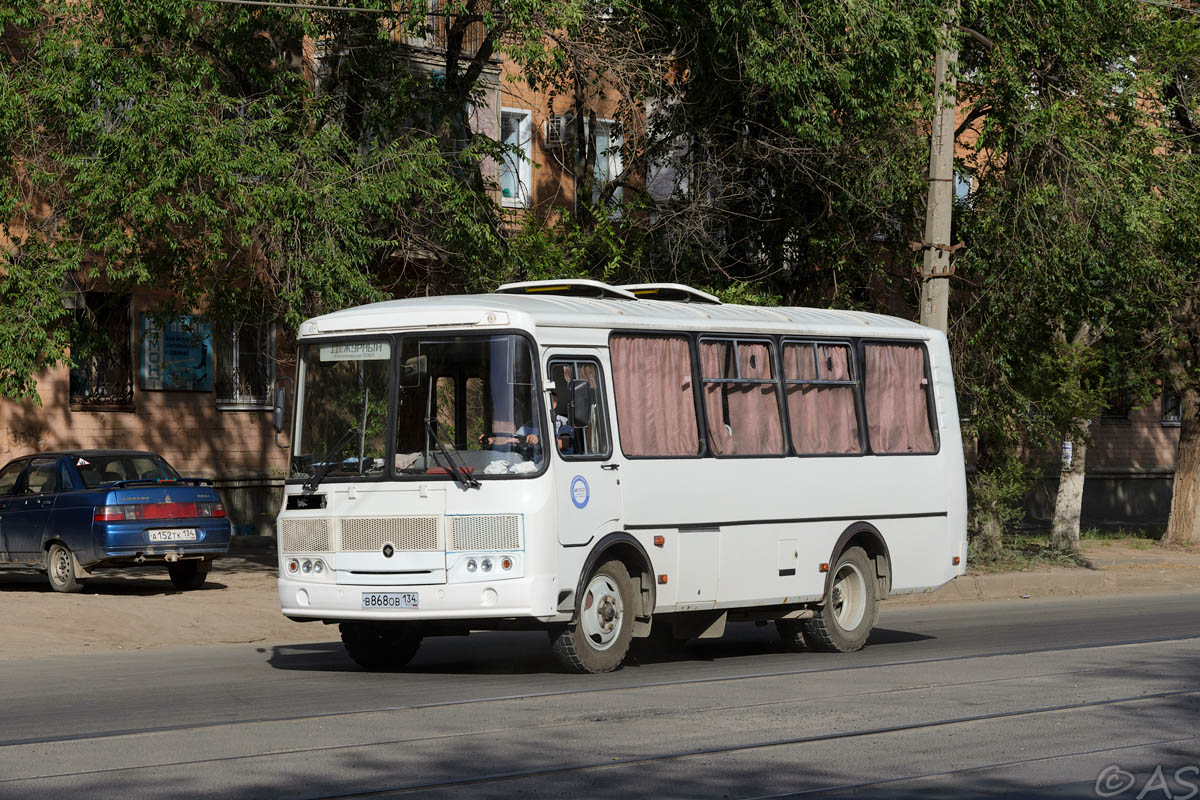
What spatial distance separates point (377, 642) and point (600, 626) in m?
1.93

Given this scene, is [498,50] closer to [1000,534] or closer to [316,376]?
[316,376]

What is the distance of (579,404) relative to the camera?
1168 centimetres

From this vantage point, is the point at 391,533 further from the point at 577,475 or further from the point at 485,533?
the point at 577,475

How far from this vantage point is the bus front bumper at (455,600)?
37.7ft

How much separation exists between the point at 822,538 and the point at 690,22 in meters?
9.49

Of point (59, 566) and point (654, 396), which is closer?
point (654, 396)

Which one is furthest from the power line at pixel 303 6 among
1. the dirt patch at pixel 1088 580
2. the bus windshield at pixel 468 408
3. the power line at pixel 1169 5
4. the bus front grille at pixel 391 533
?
the power line at pixel 1169 5

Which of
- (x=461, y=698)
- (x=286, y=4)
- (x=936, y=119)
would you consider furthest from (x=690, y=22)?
(x=461, y=698)

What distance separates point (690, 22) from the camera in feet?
70.3

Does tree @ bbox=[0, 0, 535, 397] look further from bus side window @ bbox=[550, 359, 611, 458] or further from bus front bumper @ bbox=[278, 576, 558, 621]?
bus front bumper @ bbox=[278, 576, 558, 621]

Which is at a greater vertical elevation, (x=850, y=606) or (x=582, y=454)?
(x=582, y=454)

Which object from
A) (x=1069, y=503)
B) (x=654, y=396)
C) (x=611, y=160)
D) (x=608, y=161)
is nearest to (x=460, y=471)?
(x=654, y=396)

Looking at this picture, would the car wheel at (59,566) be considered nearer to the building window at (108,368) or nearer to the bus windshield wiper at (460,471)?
the building window at (108,368)

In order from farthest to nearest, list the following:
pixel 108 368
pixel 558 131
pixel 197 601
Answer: pixel 558 131 → pixel 108 368 → pixel 197 601
